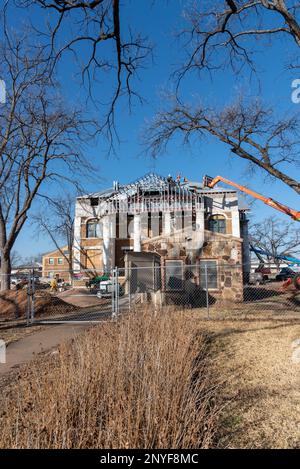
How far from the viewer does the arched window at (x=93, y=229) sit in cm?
3678

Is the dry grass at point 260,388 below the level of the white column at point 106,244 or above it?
below

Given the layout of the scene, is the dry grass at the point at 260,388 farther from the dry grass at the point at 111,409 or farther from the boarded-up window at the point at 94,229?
the boarded-up window at the point at 94,229

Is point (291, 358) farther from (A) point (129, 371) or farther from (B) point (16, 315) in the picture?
(B) point (16, 315)

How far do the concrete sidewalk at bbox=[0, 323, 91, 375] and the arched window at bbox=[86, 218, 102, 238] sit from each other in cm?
2600

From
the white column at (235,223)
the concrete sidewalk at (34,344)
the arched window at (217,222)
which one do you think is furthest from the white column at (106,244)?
the concrete sidewalk at (34,344)

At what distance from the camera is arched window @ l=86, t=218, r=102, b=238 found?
3678 centimetres

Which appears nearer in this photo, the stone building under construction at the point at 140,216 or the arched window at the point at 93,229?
the stone building under construction at the point at 140,216

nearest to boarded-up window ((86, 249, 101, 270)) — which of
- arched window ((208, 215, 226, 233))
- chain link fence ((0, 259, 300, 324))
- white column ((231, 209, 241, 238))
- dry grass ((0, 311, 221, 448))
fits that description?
arched window ((208, 215, 226, 233))

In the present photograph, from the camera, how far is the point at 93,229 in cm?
3703

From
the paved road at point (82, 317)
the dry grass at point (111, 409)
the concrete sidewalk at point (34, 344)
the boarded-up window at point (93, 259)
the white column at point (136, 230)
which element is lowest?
the paved road at point (82, 317)

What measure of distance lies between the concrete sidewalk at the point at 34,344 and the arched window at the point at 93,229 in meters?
26.0

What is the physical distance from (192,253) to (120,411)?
613 inches

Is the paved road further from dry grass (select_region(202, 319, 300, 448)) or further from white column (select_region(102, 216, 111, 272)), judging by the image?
white column (select_region(102, 216, 111, 272))

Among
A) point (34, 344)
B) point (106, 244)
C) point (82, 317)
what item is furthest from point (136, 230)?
point (34, 344)
